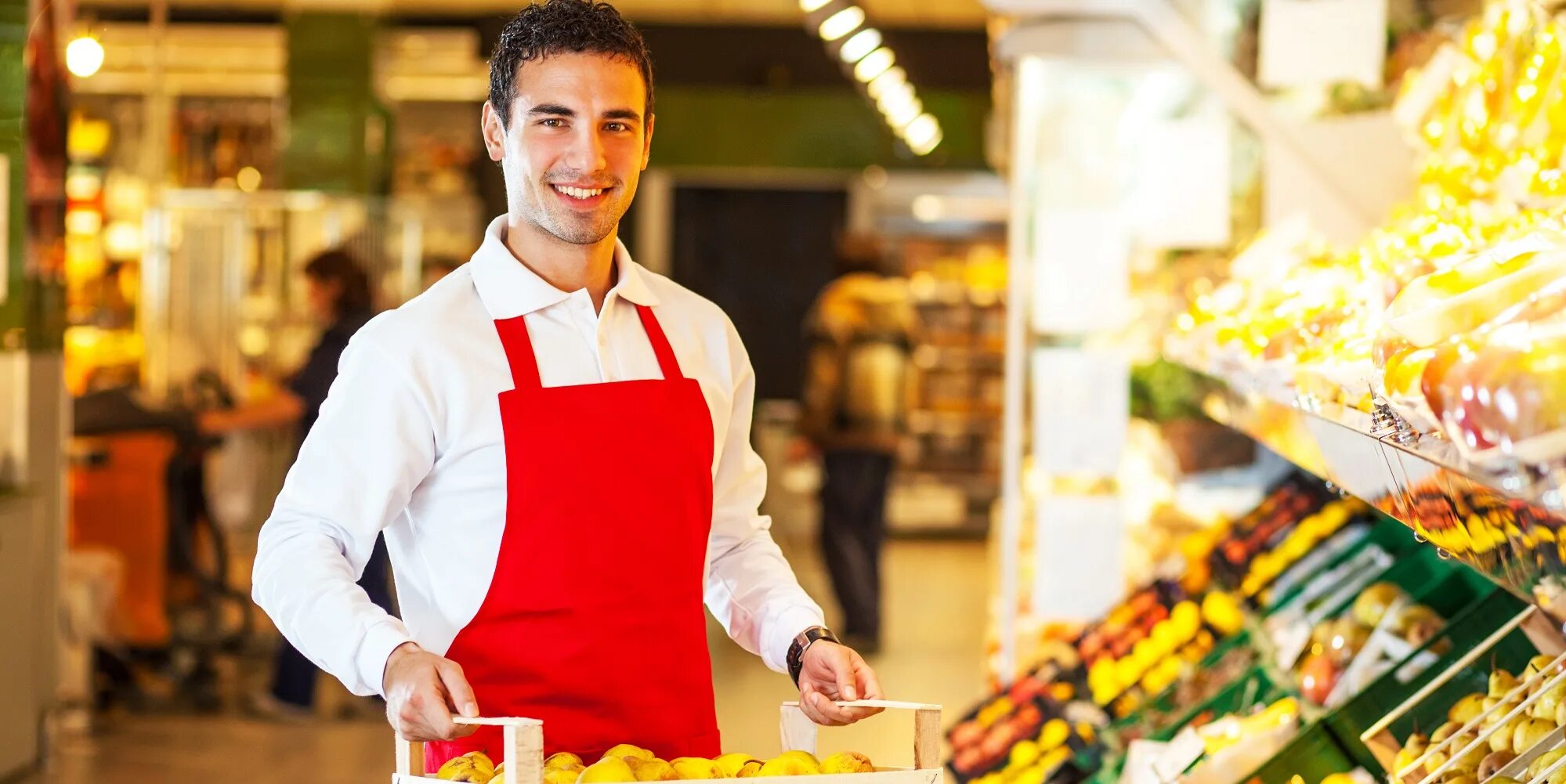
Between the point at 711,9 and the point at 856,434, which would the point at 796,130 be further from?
the point at 856,434

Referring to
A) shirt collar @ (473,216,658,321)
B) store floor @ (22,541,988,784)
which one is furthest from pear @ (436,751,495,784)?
store floor @ (22,541,988,784)

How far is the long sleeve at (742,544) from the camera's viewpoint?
232cm

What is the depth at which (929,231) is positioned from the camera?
14039 millimetres

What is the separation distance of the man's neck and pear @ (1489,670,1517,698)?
122 cm

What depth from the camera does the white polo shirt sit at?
1974 millimetres

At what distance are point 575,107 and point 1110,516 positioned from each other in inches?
124

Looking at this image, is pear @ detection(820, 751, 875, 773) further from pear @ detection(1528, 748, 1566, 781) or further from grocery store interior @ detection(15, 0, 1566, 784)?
pear @ detection(1528, 748, 1566, 781)

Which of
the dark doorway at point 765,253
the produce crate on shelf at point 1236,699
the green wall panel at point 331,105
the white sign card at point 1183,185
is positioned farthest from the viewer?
the dark doorway at point 765,253

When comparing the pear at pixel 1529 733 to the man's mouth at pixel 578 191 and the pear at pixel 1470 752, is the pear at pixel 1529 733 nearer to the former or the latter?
the pear at pixel 1470 752

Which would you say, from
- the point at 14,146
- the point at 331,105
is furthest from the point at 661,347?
the point at 331,105

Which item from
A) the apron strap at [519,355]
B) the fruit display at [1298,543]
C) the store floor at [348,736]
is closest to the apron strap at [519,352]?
the apron strap at [519,355]

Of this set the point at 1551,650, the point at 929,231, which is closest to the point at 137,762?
the point at 1551,650

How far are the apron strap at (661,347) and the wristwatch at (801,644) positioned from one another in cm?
36

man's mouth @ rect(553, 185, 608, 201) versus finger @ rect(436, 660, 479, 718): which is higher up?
man's mouth @ rect(553, 185, 608, 201)
